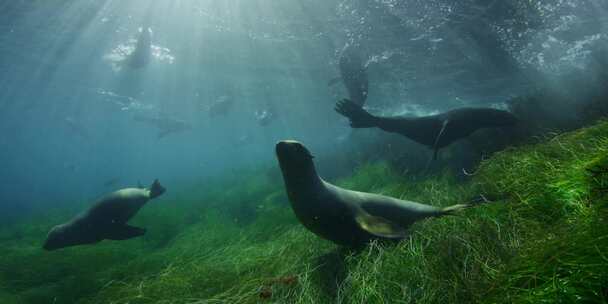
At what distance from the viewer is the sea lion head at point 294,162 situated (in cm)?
343

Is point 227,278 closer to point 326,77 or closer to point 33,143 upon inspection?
point 326,77

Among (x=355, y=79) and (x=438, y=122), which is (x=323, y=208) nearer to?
(x=438, y=122)

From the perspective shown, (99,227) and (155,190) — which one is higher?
(99,227)

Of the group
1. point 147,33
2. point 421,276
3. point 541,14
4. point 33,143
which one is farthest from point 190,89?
point 33,143

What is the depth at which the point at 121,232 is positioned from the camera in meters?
6.36

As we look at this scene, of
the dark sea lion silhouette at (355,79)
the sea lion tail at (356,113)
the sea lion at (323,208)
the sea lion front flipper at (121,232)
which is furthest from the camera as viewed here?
the dark sea lion silhouette at (355,79)

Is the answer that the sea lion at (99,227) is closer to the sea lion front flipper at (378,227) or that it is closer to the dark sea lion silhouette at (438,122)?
the sea lion front flipper at (378,227)

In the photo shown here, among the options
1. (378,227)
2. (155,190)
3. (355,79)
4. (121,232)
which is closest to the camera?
(378,227)

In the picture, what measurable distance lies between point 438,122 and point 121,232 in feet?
22.3

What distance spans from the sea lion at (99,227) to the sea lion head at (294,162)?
3.99 metres

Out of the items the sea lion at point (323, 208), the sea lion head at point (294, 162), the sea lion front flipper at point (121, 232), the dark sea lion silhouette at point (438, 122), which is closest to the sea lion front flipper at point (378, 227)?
the sea lion at point (323, 208)

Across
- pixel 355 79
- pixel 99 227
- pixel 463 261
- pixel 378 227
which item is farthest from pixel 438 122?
pixel 99 227

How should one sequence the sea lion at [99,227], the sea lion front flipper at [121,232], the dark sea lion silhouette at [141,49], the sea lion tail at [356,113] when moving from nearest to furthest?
the sea lion front flipper at [121,232], the sea lion at [99,227], the sea lion tail at [356,113], the dark sea lion silhouette at [141,49]

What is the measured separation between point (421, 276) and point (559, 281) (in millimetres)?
881
